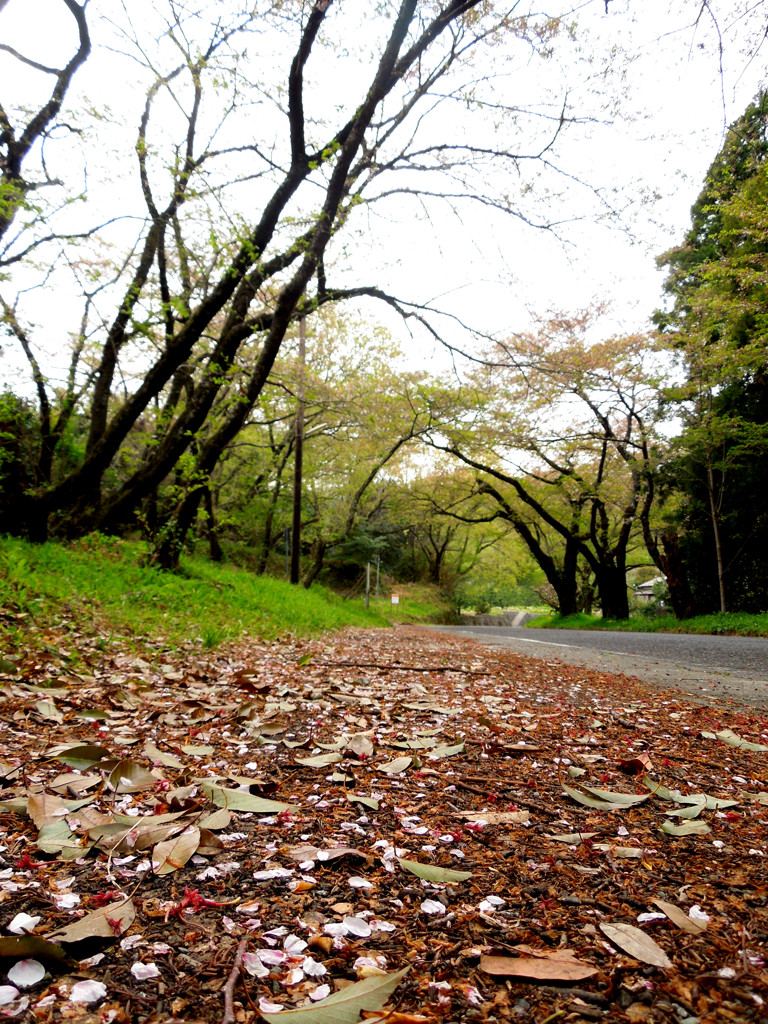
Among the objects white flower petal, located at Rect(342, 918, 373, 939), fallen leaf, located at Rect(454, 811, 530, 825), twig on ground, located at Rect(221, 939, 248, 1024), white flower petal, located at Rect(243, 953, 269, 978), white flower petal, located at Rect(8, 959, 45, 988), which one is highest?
white flower petal, located at Rect(8, 959, 45, 988)

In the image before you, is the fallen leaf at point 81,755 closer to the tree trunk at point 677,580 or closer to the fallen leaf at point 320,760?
the fallen leaf at point 320,760

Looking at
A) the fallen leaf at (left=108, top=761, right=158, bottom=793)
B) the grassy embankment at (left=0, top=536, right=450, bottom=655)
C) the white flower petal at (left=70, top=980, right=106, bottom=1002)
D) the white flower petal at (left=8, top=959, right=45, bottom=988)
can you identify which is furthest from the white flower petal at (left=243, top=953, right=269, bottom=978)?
A: the grassy embankment at (left=0, top=536, right=450, bottom=655)

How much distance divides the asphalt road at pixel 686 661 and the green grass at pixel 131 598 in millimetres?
3843

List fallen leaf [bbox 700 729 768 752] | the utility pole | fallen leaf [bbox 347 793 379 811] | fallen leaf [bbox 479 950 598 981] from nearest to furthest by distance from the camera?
fallen leaf [bbox 479 950 598 981] → fallen leaf [bbox 347 793 379 811] → fallen leaf [bbox 700 729 768 752] → the utility pole

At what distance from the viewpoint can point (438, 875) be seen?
1301mm

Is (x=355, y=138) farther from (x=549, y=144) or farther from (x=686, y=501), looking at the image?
(x=686, y=501)

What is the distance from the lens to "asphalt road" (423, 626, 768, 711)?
14.8 ft

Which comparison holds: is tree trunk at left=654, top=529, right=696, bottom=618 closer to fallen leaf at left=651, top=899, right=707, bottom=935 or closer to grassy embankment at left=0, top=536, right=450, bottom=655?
grassy embankment at left=0, top=536, right=450, bottom=655

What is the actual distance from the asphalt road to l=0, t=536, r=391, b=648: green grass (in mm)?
3843

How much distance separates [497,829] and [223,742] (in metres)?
1.28

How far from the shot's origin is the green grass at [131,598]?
16.0 feet

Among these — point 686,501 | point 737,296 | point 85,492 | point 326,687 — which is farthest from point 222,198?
point 686,501

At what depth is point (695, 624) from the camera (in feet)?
41.0

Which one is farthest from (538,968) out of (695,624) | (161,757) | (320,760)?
(695,624)
